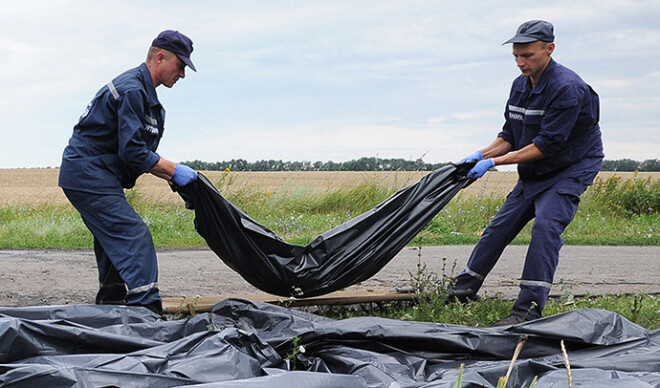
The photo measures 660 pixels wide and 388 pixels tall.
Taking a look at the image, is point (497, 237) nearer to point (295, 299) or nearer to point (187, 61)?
point (295, 299)

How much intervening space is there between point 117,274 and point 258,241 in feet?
3.21

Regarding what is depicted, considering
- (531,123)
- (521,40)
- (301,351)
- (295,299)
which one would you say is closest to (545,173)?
(531,123)

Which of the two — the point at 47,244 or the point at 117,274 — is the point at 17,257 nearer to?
the point at 47,244

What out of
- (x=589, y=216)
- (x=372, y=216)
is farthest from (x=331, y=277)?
(x=589, y=216)

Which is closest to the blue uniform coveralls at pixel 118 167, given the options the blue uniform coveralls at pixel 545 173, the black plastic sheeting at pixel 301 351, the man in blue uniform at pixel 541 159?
the black plastic sheeting at pixel 301 351

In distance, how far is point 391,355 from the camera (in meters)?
3.81

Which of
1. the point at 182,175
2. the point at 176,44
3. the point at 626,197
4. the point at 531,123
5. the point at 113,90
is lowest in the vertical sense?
the point at 626,197

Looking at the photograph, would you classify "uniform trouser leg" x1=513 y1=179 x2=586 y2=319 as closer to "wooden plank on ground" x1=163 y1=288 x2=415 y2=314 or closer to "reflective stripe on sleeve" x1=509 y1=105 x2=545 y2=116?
"reflective stripe on sleeve" x1=509 y1=105 x2=545 y2=116

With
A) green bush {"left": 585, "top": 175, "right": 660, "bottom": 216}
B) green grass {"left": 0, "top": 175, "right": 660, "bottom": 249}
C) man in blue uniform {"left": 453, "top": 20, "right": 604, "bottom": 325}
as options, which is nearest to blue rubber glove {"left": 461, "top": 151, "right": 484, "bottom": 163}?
man in blue uniform {"left": 453, "top": 20, "right": 604, "bottom": 325}

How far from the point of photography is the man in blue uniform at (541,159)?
4816 millimetres

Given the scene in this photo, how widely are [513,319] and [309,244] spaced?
4.79 ft

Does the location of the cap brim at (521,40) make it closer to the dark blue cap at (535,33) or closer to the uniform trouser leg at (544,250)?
the dark blue cap at (535,33)

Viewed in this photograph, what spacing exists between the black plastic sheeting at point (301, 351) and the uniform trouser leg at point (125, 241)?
224 mm

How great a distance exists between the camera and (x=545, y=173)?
5.07 metres
